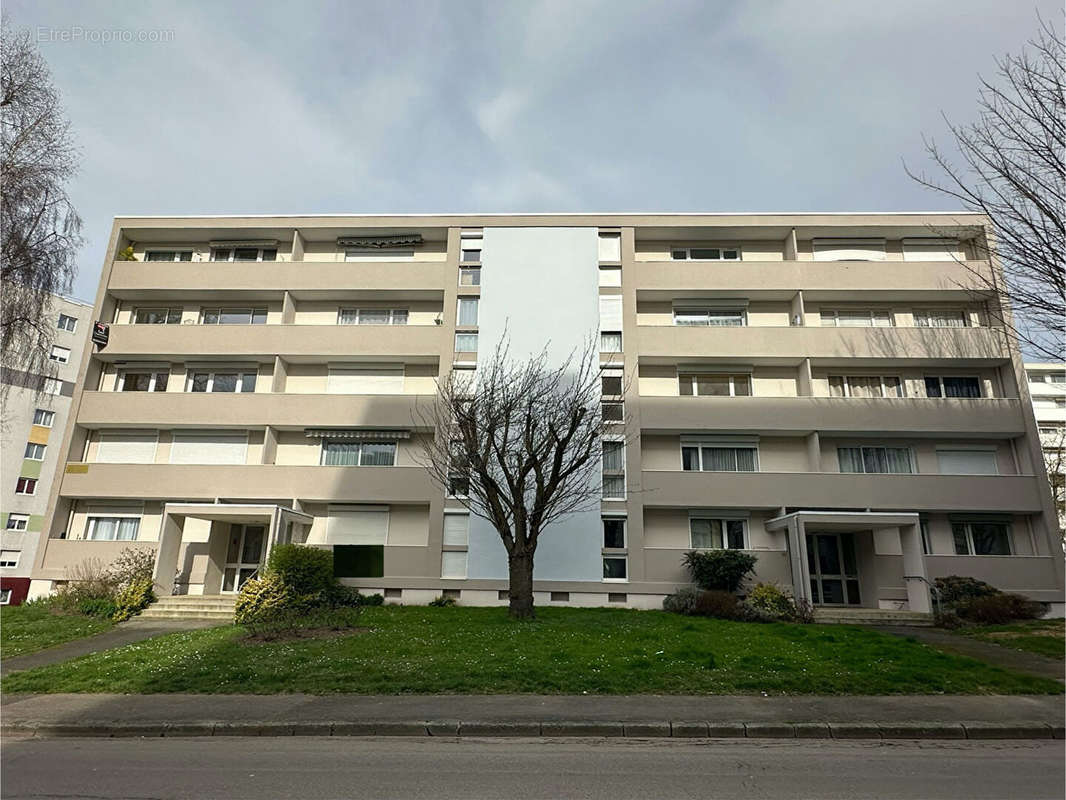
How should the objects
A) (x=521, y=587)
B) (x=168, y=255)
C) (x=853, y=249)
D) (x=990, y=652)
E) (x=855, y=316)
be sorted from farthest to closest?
(x=168, y=255) < (x=853, y=249) < (x=855, y=316) < (x=521, y=587) < (x=990, y=652)

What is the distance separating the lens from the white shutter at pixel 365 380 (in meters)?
26.1

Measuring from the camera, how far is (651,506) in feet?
77.9

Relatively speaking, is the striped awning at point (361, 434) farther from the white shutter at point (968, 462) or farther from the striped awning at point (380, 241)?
the white shutter at point (968, 462)

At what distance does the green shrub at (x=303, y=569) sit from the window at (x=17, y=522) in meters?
35.7

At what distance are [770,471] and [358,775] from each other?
2057 centimetres

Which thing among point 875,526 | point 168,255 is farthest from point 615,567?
point 168,255

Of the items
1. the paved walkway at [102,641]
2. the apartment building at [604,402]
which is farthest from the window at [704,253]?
the paved walkway at [102,641]

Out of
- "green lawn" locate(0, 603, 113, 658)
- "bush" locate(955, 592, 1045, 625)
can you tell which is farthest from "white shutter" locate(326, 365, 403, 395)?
"bush" locate(955, 592, 1045, 625)

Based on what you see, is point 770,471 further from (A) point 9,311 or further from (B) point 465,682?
(A) point 9,311

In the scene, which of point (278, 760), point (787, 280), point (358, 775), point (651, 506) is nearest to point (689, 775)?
point (358, 775)

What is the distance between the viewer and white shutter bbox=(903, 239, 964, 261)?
27.0m

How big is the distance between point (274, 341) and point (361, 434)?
522cm

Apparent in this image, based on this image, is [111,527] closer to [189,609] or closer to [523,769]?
[189,609]

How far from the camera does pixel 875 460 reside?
81.2ft
